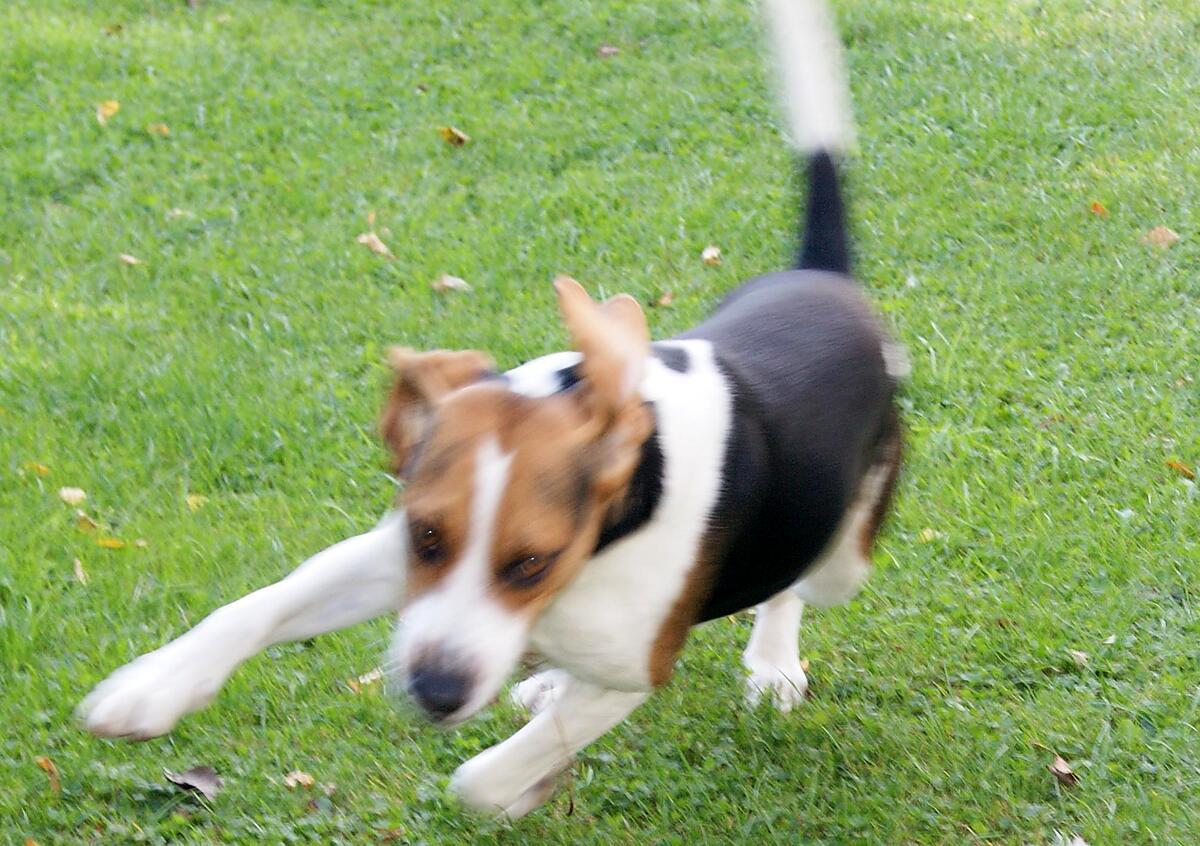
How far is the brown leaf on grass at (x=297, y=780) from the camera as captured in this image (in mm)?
3732

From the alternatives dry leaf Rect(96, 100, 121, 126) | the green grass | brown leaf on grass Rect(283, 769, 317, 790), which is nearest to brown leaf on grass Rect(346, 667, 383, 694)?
the green grass

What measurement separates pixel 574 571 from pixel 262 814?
1304 millimetres

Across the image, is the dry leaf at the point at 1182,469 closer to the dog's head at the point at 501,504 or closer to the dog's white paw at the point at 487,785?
the dog's white paw at the point at 487,785

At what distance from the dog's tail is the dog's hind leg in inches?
36.1

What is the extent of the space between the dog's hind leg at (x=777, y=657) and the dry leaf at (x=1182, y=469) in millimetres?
1601

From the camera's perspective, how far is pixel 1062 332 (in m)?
5.78

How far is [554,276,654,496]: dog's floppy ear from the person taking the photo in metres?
2.78

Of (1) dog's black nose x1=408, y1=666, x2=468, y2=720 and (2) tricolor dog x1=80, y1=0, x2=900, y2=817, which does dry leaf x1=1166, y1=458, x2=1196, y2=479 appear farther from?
(1) dog's black nose x1=408, y1=666, x2=468, y2=720

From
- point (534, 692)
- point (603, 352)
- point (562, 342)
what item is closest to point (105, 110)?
point (562, 342)

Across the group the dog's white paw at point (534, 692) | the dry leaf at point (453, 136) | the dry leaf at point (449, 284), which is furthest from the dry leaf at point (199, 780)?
the dry leaf at point (453, 136)

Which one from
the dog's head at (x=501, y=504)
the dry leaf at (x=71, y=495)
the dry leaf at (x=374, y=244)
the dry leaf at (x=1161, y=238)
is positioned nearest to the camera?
the dog's head at (x=501, y=504)

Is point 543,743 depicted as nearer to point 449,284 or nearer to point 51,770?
point 51,770

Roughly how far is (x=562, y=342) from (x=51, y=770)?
254cm

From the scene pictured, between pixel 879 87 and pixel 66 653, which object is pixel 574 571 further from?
pixel 879 87
